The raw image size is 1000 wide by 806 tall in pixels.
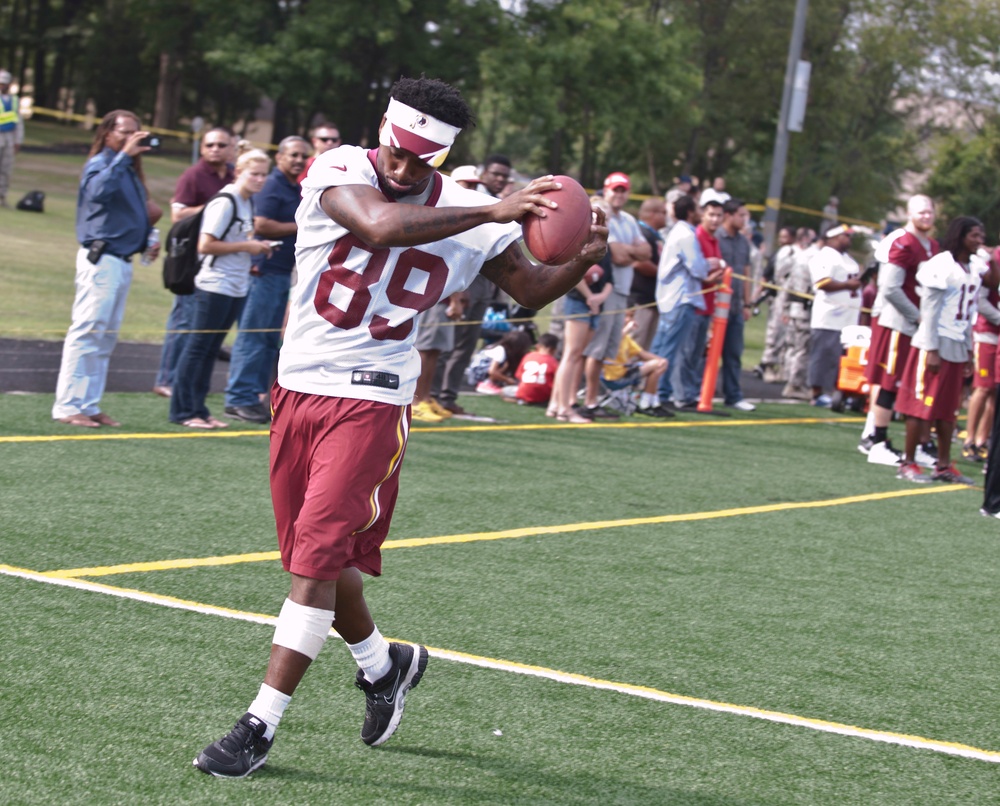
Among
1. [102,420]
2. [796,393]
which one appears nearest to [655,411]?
[796,393]

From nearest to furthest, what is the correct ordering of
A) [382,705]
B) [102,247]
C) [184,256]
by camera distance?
1. [382,705]
2. [102,247]
3. [184,256]

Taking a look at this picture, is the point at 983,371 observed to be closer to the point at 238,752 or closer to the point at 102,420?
the point at 102,420

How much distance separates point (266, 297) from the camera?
34.0 feet

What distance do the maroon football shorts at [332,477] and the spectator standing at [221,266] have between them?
568 centimetres

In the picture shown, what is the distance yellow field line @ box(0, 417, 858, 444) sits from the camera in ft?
29.2

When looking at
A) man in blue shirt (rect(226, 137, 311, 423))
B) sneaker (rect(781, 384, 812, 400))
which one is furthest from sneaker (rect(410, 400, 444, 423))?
sneaker (rect(781, 384, 812, 400))

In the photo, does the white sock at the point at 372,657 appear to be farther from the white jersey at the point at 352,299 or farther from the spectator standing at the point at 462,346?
the spectator standing at the point at 462,346

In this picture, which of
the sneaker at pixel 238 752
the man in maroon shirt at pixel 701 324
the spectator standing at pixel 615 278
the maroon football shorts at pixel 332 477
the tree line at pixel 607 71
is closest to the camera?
the sneaker at pixel 238 752

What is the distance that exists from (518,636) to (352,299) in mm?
1944

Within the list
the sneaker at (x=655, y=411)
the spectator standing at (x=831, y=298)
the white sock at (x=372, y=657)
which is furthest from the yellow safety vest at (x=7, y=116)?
the white sock at (x=372, y=657)

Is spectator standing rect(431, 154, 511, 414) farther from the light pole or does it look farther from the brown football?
the light pole

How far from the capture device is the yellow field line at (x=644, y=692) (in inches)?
178

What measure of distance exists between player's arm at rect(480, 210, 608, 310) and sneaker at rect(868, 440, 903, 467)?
8.06 m

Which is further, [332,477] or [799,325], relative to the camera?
[799,325]
